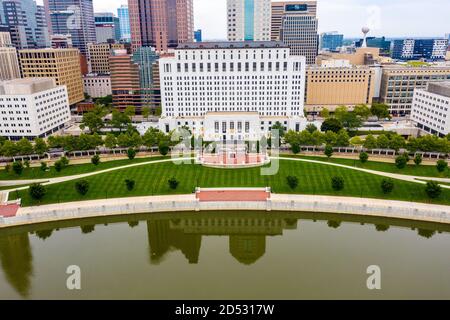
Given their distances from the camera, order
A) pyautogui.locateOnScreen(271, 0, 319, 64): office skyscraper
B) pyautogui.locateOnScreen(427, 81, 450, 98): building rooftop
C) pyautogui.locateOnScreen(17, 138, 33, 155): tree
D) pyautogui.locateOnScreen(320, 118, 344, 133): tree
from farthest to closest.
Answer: pyautogui.locateOnScreen(271, 0, 319, 64): office skyscraper < pyautogui.locateOnScreen(320, 118, 344, 133): tree < pyautogui.locateOnScreen(427, 81, 450, 98): building rooftop < pyautogui.locateOnScreen(17, 138, 33, 155): tree

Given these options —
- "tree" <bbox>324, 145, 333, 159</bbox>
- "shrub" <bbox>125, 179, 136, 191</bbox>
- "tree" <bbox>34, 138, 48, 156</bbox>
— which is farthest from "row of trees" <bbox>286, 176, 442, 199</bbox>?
"tree" <bbox>34, 138, 48, 156</bbox>

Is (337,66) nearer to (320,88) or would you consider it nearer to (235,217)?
(320,88)

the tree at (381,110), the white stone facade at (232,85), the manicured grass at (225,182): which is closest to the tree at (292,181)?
the manicured grass at (225,182)

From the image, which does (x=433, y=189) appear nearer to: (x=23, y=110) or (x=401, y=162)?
(x=401, y=162)

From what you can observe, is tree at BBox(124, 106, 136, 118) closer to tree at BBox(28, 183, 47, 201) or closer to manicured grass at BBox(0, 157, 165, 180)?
manicured grass at BBox(0, 157, 165, 180)

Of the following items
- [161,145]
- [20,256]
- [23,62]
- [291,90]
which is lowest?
[20,256]

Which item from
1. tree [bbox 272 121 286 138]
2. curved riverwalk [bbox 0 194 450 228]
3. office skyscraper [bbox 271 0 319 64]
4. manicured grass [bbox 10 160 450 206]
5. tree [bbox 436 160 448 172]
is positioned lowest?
curved riverwalk [bbox 0 194 450 228]

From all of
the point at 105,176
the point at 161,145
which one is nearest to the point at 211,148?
the point at 161,145
